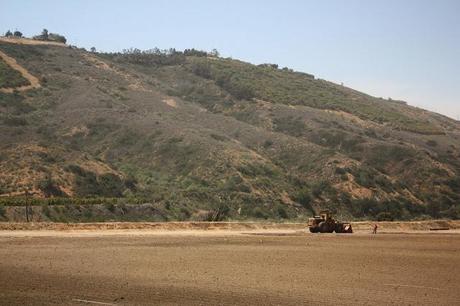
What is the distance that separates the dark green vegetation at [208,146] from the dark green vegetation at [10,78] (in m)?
3.32

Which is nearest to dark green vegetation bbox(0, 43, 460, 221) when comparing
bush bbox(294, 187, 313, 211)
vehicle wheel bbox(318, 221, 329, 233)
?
bush bbox(294, 187, 313, 211)

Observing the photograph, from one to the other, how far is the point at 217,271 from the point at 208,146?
5190cm

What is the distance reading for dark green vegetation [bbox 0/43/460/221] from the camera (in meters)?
55.8

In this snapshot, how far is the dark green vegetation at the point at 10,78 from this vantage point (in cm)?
8744

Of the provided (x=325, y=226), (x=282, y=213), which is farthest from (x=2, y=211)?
(x=282, y=213)

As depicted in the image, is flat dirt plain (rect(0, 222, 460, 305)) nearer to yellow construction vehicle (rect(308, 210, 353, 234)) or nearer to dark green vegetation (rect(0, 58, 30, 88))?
yellow construction vehicle (rect(308, 210, 353, 234))

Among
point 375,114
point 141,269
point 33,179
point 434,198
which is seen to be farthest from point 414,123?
point 141,269

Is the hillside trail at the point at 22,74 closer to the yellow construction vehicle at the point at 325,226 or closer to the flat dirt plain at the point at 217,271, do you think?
the flat dirt plain at the point at 217,271

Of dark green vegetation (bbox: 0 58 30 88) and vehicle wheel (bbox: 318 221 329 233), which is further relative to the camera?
dark green vegetation (bbox: 0 58 30 88)

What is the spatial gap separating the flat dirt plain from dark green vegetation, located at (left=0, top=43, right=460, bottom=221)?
1592 cm

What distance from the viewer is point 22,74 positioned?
307ft

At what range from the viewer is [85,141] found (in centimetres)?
7588

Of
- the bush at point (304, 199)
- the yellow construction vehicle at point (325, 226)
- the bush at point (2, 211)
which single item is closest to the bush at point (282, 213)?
the bush at point (304, 199)

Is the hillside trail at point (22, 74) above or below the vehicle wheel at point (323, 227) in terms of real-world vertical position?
above
